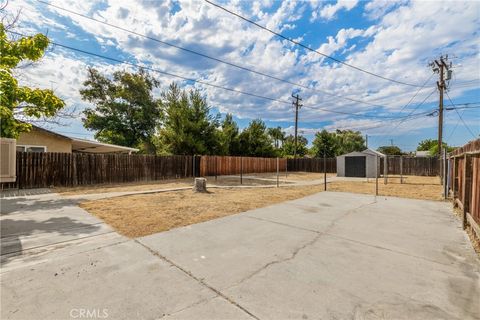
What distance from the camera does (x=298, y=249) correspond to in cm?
344

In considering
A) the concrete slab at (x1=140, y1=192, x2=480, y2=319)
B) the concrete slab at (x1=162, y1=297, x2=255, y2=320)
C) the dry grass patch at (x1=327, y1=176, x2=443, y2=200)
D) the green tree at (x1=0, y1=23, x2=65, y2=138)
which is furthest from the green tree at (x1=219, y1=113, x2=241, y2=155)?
the concrete slab at (x1=162, y1=297, x2=255, y2=320)

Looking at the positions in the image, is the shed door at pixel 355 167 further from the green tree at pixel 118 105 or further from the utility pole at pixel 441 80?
the green tree at pixel 118 105

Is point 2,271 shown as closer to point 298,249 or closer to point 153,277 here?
point 153,277

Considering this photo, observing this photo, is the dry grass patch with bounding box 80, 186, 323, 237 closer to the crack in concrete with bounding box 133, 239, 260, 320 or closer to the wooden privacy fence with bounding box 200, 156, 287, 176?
the crack in concrete with bounding box 133, 239, 260, 320

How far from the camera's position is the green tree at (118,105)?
82.7 ft

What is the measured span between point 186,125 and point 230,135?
6514 millimetres

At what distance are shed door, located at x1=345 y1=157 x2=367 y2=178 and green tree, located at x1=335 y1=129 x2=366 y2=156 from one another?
29411 millimetres

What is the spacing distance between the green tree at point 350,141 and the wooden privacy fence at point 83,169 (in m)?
43.4

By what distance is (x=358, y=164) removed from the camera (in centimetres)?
2084

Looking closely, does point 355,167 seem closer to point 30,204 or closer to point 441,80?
point 441,80

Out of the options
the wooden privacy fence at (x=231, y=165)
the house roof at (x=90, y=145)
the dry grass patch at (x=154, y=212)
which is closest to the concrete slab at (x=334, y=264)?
the dry grass patch at (x=154, y=212)

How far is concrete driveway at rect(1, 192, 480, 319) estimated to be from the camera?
2.02 meters

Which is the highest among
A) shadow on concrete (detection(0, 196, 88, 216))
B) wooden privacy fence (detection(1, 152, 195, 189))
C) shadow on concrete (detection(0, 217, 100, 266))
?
wooden privacy fence (detection(1, 152, 195, 189))

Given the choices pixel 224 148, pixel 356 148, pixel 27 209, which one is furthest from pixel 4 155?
pixel 356 148
